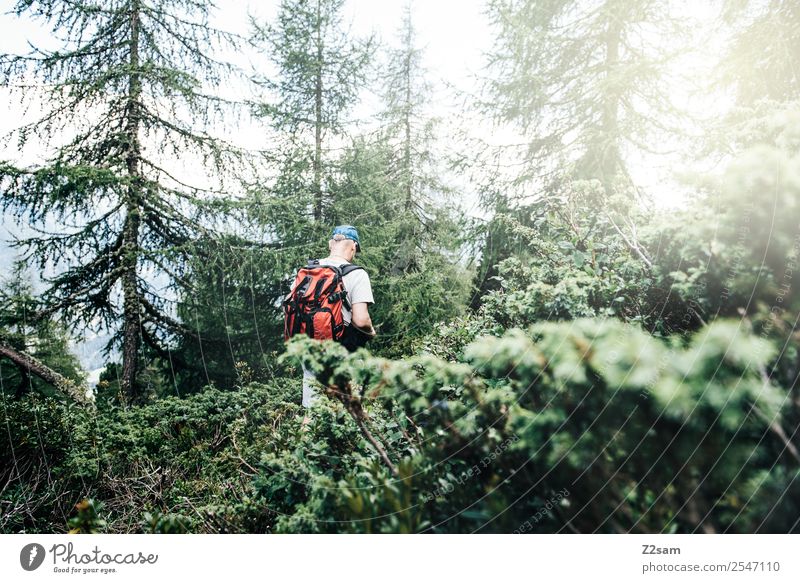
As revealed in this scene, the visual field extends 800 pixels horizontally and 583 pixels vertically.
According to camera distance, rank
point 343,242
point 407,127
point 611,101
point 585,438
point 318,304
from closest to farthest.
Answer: point 585,438
point 318,304
point 343,242
point 611,101
point 407,127

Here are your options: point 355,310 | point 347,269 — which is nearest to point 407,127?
point 347,269

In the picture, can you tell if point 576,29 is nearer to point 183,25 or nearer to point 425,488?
point 183,25

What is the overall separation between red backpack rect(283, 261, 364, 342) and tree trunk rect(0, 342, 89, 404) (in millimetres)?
2227

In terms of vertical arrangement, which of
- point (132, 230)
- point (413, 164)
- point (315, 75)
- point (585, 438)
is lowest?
point (585, 438)

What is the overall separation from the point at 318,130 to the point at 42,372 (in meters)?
3.08

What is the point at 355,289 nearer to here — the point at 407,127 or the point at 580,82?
the point at 580,82

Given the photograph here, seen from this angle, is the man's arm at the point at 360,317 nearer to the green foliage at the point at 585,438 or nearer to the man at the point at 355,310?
the man at the point at 355,310

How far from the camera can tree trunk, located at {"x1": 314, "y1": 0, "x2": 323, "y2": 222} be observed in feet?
12.9

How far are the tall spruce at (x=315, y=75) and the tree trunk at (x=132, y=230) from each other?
96 cm

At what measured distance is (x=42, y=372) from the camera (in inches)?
122

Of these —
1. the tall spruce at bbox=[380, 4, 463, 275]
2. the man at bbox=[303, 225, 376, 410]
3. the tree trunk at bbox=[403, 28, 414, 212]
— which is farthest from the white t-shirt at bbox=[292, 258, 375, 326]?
the tree trunk at bbox=[403, 28, 414, 212]

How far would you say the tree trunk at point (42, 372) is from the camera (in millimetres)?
2977

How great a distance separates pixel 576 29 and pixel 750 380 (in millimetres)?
2601
